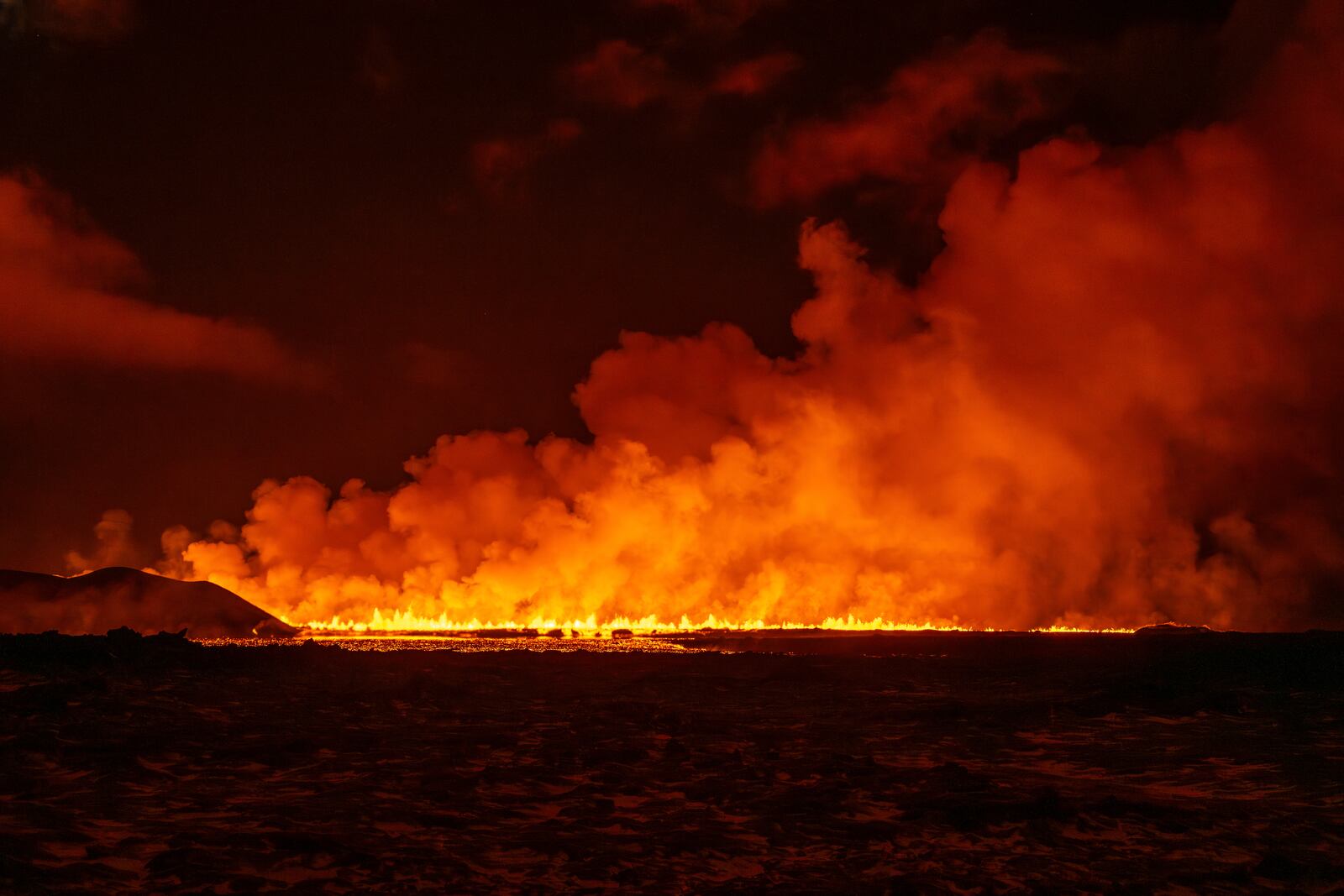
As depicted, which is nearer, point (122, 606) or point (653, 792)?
point (653, 792)

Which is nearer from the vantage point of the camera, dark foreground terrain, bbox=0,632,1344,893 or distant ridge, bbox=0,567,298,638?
dark foreground terrain, bbox=0,632,1344,893

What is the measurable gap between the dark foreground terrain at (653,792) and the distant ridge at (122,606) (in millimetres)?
140595

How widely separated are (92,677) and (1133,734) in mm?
39331

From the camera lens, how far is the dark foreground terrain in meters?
14.8

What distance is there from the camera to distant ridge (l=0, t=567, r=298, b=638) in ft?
536

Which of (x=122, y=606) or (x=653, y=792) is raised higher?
(x=122, y=606)

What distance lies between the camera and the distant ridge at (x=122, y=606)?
16325 cm

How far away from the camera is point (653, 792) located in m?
21.5

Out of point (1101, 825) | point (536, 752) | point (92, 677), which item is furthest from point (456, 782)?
point (92, 677)

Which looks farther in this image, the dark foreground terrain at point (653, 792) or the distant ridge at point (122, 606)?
the distant ridge at point (122, 606)

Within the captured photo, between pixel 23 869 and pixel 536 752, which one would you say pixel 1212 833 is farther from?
pixel 23 869

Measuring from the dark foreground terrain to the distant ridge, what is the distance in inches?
5535

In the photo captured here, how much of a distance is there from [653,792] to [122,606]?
7112 inches

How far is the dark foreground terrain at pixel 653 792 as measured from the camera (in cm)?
1480
